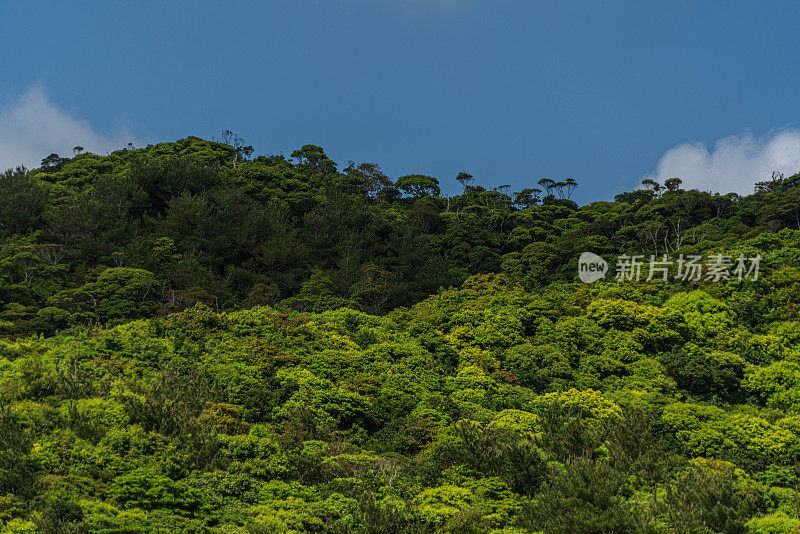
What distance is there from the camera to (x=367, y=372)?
21906 millimetres

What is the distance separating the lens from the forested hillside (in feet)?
40.8

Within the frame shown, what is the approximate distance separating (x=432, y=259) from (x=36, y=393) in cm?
2882

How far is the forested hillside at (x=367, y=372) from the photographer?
12445mm

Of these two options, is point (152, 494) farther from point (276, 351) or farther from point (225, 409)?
point (276, 351)

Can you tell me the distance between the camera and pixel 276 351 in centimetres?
2206

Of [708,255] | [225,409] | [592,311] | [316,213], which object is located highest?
[316,213]

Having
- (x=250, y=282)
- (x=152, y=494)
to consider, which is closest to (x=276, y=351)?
(x=152, y=494)

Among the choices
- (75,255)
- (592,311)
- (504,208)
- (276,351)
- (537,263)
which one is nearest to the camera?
(276,351)
